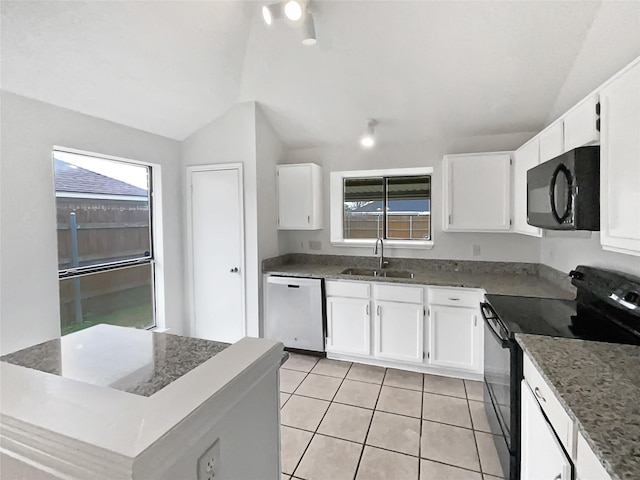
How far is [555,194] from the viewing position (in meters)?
1.74

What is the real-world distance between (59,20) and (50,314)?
2015mm

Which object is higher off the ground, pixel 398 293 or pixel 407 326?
pixel 398 293

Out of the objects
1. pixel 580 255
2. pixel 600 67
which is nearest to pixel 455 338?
pixel 580 255

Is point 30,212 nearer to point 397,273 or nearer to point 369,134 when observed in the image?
point 369,134

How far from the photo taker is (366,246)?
378 centimetres

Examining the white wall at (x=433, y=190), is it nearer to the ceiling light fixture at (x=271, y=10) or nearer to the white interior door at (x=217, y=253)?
the white interior door at (x=217, y=253)

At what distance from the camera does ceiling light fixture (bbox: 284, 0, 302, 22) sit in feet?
6.68

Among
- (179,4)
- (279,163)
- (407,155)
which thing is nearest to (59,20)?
(179,4)

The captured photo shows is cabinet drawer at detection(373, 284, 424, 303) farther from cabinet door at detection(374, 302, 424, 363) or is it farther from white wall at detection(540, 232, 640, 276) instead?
white wall at detection(540, 232, 640, 276)

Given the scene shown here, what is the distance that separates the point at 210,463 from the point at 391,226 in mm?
3345

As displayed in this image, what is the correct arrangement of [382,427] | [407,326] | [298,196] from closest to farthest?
[382,427] → [407,326] → [298,196]

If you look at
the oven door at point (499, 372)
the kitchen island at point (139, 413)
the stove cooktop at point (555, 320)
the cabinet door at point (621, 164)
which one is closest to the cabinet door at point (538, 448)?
the oven door at point (499, 372)

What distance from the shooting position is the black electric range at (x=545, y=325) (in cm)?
155

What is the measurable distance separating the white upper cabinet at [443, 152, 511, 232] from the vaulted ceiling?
1.46 feet
